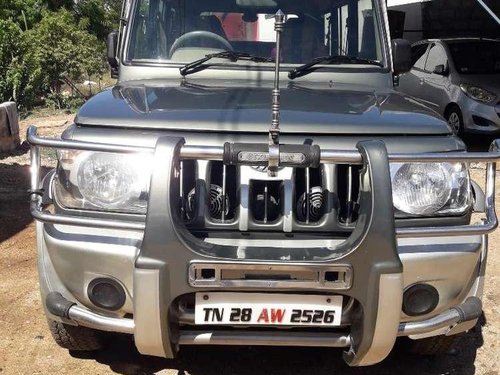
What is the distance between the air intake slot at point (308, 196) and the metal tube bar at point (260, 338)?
1.55 ft

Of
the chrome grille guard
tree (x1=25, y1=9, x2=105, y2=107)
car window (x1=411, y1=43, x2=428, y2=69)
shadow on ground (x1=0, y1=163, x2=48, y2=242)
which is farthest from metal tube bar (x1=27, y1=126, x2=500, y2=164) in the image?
tree (x1=25, y1=9, x2=105, y2=107)

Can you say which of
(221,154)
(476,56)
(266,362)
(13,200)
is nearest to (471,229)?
(221,154)

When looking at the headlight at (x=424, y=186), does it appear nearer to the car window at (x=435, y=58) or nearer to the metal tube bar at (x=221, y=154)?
the metal tube bar at (x=221, y=154)

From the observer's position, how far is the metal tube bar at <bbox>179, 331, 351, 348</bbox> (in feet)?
8.35

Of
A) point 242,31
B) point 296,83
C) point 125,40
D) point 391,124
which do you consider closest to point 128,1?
point 125,40

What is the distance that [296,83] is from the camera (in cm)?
351

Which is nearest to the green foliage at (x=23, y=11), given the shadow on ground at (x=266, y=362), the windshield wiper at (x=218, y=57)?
the windshield wiper at (x=218, y=57)

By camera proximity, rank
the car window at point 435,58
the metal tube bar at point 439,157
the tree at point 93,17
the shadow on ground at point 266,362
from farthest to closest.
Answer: the tree at point 93,17 → the car window at point 435,58 → the shadow on ground at point 266,362 → the metal tube bar at point 439,157

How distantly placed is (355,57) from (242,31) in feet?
2.25

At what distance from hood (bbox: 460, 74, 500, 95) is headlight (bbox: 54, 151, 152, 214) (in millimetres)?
8639

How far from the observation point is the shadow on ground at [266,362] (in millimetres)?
3342

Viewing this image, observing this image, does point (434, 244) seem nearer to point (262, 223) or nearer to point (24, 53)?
point (262, 223)

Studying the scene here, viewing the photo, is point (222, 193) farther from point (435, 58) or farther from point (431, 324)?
point (435, 58)

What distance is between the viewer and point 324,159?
93.6 inches
